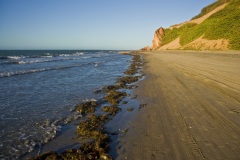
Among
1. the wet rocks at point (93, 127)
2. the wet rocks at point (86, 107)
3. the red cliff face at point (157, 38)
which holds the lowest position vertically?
the wet rocks at point (86, 107)

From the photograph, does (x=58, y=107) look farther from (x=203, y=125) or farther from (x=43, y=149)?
(x=203, y=125)

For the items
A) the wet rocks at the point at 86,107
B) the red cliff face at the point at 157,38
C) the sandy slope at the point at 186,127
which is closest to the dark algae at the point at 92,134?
the wet rocks at the point at 86,107

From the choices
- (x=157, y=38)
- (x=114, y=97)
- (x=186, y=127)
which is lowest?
(x=114, y=97)

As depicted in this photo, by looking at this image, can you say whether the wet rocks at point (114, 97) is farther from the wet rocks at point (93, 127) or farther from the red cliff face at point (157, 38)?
the red cliff face at point (157, 38)

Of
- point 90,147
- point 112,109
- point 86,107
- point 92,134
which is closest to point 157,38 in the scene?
point 86,107

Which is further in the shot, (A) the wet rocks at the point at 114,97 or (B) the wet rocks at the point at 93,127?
(A) the wet rocks at the point at 114,97

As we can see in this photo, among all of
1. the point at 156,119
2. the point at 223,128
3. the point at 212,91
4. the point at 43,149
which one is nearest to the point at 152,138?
the point at 156,119

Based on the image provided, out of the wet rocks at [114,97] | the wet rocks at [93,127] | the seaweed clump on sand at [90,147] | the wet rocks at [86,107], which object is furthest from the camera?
the wet rocks at [114,97]

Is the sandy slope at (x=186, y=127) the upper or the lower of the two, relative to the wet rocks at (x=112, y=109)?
upper

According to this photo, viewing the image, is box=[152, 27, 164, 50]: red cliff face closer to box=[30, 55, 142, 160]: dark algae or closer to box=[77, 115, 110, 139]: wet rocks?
box=[30, 55, 142, 160]: dark algae

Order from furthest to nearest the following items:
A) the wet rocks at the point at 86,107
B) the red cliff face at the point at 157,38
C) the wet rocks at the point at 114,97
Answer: the red cliff face at the point at 157,38, the wet rocks at the point at 114,97, the wet rocks at the point at 86,107

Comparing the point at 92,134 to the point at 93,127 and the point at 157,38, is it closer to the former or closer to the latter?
the point at 93,127

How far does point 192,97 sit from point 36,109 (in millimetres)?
6463

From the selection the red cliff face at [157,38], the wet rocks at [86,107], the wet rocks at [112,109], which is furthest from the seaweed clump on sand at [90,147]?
the red cliff face at [157,38]
